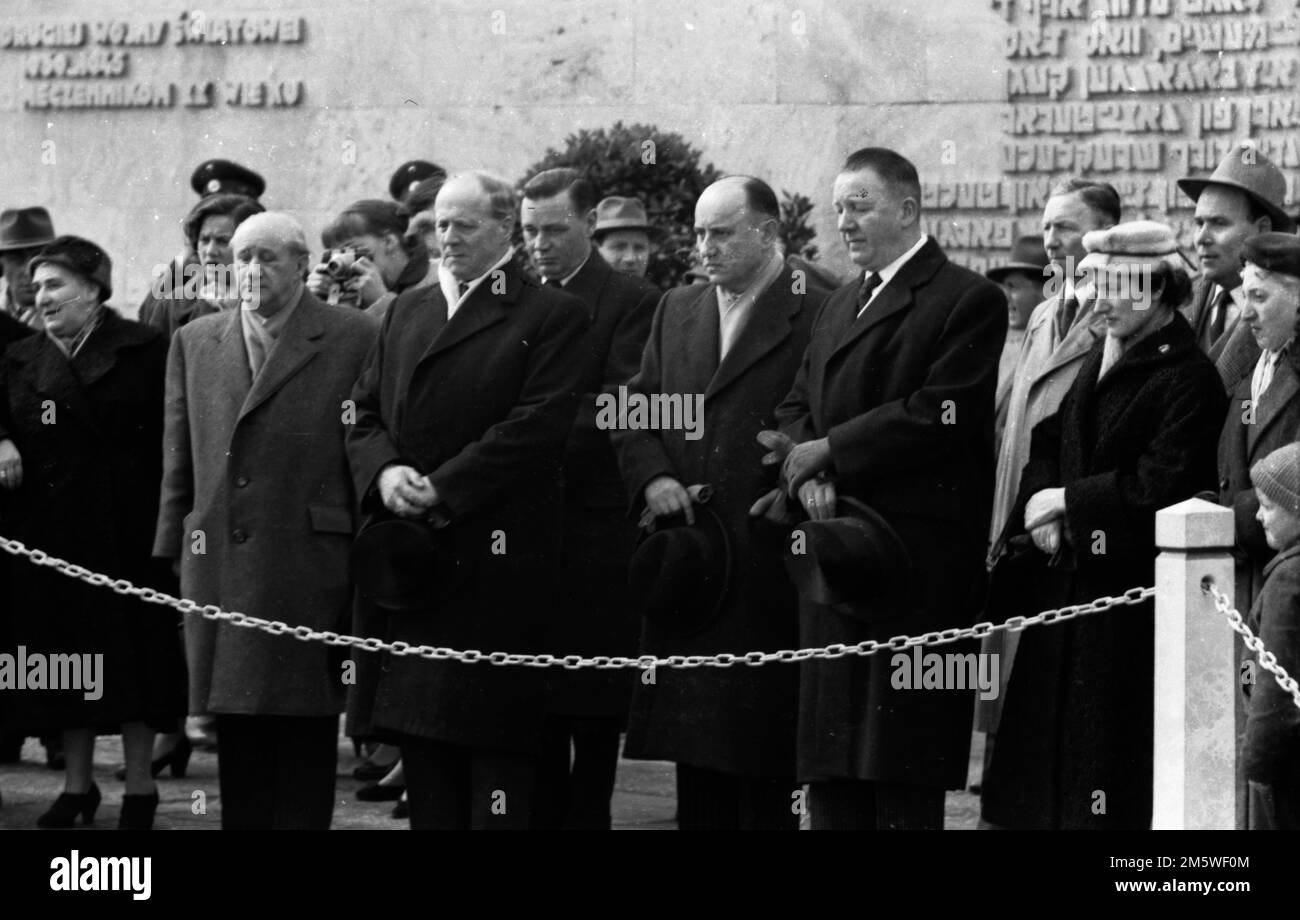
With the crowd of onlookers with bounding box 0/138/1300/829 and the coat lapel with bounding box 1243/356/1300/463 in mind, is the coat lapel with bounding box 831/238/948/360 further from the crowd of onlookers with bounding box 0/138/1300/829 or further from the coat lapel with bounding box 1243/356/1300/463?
the coat lapel with bounding box 1243/356/1300/463

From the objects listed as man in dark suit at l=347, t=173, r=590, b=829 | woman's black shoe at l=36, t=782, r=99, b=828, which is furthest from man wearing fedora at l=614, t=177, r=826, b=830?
woman's black shoe at l=36, t=782, r=99, b=828

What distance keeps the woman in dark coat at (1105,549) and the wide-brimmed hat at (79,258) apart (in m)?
3.48

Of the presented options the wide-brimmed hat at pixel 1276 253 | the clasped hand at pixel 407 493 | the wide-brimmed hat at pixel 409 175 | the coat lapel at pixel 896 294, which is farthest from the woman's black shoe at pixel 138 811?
the wide-brimmed hat at pixel 1276 253

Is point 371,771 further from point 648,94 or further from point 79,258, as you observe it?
point 648,94

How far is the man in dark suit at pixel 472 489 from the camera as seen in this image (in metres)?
7.25

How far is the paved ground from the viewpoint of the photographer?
28.7 feet

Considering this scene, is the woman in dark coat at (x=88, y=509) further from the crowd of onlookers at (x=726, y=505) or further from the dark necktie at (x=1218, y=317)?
the dark necktie at (x=1218, y=317)

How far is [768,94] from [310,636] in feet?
20.4

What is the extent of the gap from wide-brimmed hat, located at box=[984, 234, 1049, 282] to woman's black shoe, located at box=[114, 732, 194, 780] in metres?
3.81

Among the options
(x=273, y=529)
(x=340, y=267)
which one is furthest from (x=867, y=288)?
(x=340, y=267)

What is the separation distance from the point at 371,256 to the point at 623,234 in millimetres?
1260
